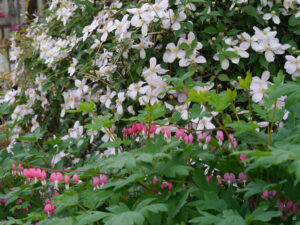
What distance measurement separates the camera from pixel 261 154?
36.6 inches

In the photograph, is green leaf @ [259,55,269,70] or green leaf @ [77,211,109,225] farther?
green leaf @ [259,55,269,70]

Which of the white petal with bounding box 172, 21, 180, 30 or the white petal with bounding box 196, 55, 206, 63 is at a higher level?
the white petal with bounding box 172, 21, 180, 30

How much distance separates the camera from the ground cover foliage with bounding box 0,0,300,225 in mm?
1200

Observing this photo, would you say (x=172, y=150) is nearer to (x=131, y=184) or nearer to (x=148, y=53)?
(x=131, y=184)

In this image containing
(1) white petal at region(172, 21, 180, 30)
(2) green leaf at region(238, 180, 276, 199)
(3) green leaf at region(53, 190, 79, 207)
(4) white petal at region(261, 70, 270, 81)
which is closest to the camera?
(2) green leaf at region(238, 180, 276, 199)

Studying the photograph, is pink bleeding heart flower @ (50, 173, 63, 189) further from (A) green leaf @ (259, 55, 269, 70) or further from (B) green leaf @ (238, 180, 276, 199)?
(A) green leaf @ (259, 55, 269, 70)

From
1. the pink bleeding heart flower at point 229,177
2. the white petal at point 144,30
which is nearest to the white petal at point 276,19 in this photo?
the white petal at point 144,30

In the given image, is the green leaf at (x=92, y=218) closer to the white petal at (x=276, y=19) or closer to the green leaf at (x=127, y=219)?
the green leaf at (x=127, y=219)

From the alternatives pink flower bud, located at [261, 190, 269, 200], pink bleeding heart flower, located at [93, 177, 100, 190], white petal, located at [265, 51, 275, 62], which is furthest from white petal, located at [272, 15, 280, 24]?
pink bleeding heart flower, located at [93, 177, 100, 190]

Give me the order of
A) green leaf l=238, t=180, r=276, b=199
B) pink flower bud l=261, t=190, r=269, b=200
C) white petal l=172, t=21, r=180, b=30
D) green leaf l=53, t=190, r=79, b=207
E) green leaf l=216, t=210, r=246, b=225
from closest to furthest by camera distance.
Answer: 1. green leaf l=216, t=210, r=246, b=225
2. green leaf l=238, t=180, r=276, b=199
3. pink flower bud l=261, t=190, r=269, b=200
4. green leaf l=53, t=190, r=79, b=207
5. white petal l=172, t=21, r=180, b=30

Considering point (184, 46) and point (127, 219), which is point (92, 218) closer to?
point (127, 219)

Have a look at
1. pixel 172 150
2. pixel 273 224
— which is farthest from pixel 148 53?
pixel 273 224

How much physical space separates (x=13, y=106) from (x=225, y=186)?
1984 mm

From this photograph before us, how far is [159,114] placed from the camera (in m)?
1.33
